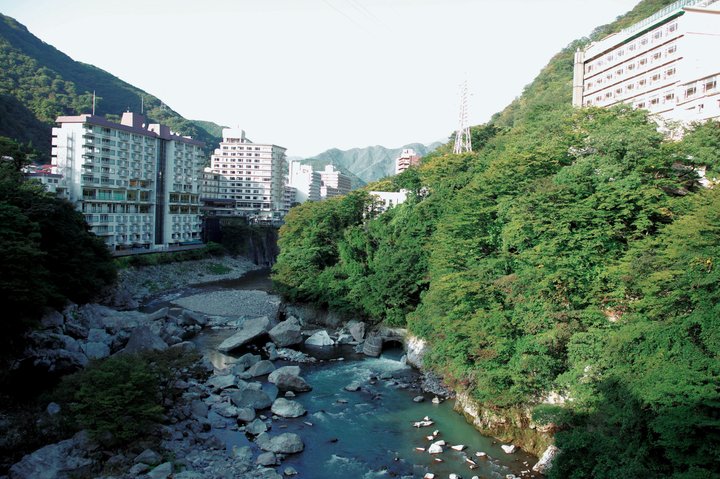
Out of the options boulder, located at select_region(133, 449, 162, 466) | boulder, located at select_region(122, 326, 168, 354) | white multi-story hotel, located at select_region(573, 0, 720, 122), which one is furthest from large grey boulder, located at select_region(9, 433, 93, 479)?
white multi-story hotel, located at select_region(573, 0, 720, 122)

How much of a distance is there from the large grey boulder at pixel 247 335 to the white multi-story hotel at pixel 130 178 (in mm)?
23466

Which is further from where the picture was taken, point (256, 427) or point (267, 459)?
point (256, 427)

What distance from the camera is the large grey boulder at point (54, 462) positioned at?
11.3 m

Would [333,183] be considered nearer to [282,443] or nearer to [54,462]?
[282,443]

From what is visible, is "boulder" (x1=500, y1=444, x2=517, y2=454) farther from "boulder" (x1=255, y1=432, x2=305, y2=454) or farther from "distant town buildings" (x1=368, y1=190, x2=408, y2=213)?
"distant town buildings" (x1=368, y1=190, x2=408, y2=213)

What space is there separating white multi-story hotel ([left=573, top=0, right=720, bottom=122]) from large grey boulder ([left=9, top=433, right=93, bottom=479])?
25025 mm

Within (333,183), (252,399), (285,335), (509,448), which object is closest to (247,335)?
(285,335)

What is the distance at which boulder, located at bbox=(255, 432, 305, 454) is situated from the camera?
552 inches

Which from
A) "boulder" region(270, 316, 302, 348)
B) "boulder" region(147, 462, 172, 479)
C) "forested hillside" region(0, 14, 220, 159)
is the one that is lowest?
"boulder" region(147, 462, 172, 479)

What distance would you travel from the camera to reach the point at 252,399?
1731cm

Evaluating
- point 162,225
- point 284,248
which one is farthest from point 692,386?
point 162,225

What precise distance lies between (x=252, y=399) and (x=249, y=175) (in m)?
60.5

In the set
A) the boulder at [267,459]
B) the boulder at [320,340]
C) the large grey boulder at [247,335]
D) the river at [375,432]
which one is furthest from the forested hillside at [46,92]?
the boulder at [267,459]

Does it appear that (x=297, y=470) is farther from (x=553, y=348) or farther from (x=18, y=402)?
(x=18, y=402)
